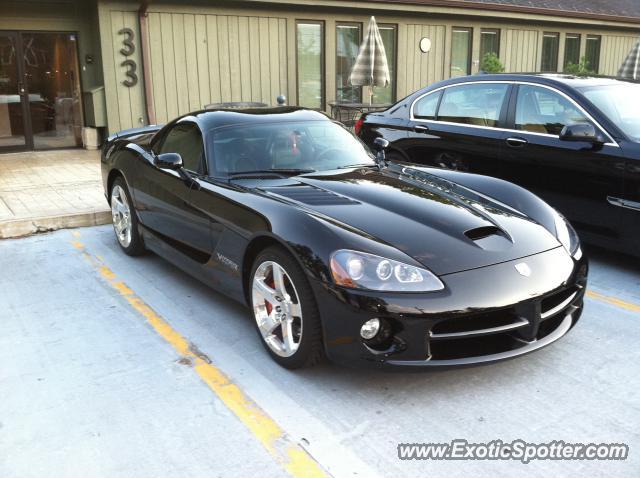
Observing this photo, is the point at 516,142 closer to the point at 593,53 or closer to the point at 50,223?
the point at 50,223

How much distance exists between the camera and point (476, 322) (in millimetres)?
3129

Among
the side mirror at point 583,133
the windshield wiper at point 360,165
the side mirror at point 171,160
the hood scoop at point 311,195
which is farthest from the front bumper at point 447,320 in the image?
the side mirror at point 583,133

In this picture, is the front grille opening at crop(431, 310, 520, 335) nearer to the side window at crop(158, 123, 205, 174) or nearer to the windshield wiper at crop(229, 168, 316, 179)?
the windshield wiper at crop(229, 168, 316, 179)

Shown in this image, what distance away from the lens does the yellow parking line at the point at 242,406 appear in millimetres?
2730

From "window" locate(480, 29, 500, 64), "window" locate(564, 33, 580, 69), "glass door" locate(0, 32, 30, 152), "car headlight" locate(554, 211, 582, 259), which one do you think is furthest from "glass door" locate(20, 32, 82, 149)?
"window" locate(564, 33, 580, 69)

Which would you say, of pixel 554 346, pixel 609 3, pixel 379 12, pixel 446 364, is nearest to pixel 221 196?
pixel 446 364

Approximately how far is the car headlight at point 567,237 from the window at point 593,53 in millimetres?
16230

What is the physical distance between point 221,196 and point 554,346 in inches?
90.8

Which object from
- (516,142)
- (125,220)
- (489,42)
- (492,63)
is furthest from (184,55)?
(489,42)

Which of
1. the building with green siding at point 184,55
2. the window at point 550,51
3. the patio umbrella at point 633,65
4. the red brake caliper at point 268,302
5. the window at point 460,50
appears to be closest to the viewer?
the red brake caliper at point 268,302

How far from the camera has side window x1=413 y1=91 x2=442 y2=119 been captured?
22.3 feet

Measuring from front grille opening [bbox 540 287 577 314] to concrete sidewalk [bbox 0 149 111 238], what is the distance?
5234 millimetres

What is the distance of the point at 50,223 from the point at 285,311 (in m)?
4.31

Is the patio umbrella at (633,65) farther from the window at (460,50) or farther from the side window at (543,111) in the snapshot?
the side window at (543,111)
